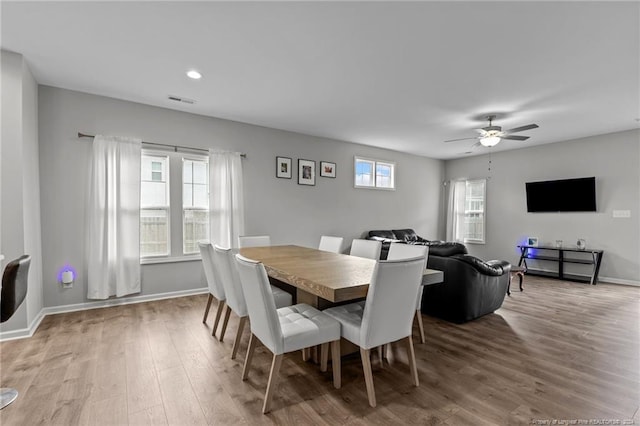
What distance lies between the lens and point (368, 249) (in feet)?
11.3

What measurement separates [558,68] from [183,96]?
4238 mm

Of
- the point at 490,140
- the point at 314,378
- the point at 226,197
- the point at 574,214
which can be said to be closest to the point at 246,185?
the point at 226,197

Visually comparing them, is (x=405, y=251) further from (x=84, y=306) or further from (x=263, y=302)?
(x=84, y=306)

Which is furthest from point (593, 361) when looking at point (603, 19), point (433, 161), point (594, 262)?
point (433, 161)

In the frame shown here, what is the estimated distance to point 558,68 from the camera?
3.01 metres

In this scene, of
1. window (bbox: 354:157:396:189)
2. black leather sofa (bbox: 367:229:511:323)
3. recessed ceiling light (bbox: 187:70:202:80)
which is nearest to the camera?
recessed ceiling light (bbox: 187:70:202:80)

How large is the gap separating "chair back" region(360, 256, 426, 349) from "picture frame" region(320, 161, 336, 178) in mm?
4103

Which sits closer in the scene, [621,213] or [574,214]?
[621,213]

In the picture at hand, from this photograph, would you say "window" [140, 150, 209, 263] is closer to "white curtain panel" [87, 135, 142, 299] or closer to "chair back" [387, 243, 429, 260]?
"white curtain panel" [87, 135, 142, 299]

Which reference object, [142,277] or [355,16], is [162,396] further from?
[355,16]

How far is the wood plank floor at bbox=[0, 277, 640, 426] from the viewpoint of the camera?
1836 millimetres

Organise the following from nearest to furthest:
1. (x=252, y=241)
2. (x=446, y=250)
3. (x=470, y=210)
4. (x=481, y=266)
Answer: (x=481, y=266)
(x=446, y=250)
(x=252, y=241)
(x=470, y=210)

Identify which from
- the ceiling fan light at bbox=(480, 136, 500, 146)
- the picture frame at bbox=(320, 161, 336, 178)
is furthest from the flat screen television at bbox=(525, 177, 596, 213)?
the picture frame at bbox=(320, 161, 336, 178)

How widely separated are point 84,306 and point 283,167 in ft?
11.2
